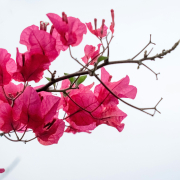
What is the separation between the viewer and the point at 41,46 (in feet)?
1.13

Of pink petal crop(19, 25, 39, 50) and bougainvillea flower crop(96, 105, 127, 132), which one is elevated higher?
pink petal crop(19, 25, 39, 50)

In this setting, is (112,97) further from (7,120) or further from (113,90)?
(7,120)

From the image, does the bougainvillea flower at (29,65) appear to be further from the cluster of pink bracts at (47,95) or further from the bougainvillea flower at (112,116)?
the bougainvillea flower at (112,116)

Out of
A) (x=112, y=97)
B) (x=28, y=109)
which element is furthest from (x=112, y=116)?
(x=28, y=109)

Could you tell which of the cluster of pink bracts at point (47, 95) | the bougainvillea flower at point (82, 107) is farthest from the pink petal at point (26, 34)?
the bougainvillea flower at point (82, 107)

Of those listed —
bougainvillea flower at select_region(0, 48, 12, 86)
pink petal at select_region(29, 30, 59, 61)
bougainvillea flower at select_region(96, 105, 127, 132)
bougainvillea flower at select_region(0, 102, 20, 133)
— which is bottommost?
bougainvillea flower at select_region(96, 105, 127, 132)

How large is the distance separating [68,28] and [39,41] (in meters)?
0.04

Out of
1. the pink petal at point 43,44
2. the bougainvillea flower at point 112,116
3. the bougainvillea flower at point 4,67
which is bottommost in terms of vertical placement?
the bougainvillea flower at point 112,116

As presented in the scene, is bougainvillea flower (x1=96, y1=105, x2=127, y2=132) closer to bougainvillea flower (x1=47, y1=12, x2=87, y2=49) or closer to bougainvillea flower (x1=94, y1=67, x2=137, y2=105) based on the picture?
bougainvillea flower (x1=94, y1=67, x2=137, y2=105)

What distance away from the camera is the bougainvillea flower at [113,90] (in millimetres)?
388

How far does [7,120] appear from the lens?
0.35m

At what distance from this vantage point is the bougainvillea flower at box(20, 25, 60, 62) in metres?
0.34

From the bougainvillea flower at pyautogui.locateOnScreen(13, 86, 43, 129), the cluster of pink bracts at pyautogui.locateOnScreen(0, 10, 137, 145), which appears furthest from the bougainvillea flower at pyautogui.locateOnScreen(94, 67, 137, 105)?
the bougainvillea flower at pyautogui.locateOnScreen(13, 86, 43, 129)

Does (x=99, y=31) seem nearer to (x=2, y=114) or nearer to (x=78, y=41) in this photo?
(x=78, y=41)
